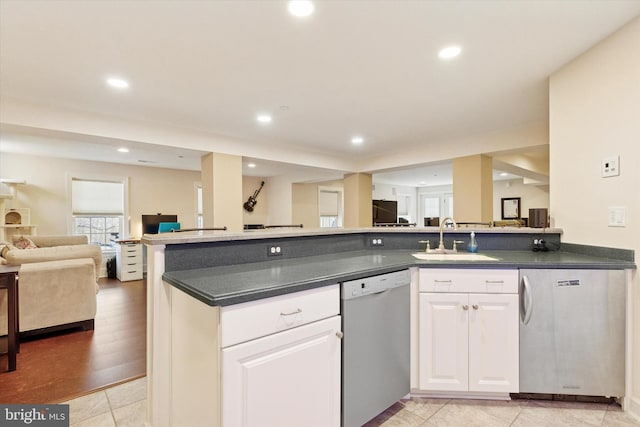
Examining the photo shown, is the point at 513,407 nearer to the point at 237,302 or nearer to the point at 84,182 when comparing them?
the point at 237,302

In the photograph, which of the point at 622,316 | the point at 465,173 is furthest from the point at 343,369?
the point at 465,173

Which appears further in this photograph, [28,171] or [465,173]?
[28,171]

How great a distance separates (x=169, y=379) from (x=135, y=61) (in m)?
2.28

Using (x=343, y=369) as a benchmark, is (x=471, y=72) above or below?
above

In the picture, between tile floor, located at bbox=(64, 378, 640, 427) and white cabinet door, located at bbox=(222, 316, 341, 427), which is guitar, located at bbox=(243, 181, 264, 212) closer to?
tile floor, located at bbox=(64, 378, 640, 427)

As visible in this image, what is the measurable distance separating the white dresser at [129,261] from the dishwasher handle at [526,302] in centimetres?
607

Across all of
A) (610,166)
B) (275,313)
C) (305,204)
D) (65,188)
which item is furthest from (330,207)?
(275,313)

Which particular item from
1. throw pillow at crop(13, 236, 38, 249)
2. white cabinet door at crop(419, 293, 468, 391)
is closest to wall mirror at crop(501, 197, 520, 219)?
white cabinet door at crop(419, 293, 468, 391)

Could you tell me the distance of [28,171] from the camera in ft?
18.1

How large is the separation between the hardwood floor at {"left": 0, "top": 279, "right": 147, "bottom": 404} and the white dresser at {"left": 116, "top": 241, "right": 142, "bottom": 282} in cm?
219

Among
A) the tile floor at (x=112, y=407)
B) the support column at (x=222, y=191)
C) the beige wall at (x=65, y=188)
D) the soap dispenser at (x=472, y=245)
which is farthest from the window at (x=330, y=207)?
the tile floor at (x=112, y=407)

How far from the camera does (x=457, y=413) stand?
1785 millimetres

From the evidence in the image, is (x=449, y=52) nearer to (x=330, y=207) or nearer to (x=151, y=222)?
(x=151, y=222)

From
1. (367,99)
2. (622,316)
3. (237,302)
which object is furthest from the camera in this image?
(367,99)
